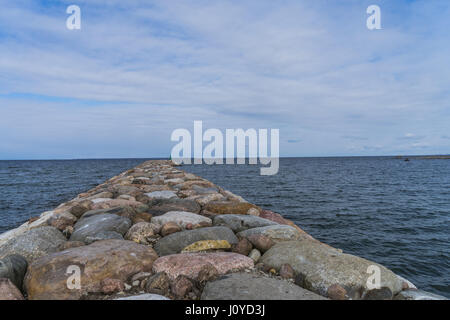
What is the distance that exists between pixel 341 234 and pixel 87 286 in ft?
34.7

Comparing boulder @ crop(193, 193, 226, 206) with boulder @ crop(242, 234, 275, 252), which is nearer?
boulder @ crop(242, 234, 275, 252)

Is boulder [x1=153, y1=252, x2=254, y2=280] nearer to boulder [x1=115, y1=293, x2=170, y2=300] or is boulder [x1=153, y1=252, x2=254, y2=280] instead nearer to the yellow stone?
the yellow stone

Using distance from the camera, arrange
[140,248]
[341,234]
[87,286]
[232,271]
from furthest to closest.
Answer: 1. [341,234]
2. [140,248]
3. [232,271]
4. [87,286]

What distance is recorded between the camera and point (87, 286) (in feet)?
8.53

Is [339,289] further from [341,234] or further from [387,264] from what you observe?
[341,234]

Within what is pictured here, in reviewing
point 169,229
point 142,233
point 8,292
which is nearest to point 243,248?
point 169,229

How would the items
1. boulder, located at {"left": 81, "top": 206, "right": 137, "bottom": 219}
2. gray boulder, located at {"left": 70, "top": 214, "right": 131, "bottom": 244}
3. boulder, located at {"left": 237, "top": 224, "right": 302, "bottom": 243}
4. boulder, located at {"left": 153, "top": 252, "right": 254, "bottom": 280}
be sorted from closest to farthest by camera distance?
boulder, located at {"left": 153, "top": 252, "right": 254, "bottom": 280} < gray boulder, located at {"left": 70, "top": 214, "right": 131, "bottom": 244} < boulder, located at {"left": 237, "top": 224, "right": 302, "bottom": 243} < boulder, located at {"left": 81, "top": 206, "right": 137, "bottom": 219}

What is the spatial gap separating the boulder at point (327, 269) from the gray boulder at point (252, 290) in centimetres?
32

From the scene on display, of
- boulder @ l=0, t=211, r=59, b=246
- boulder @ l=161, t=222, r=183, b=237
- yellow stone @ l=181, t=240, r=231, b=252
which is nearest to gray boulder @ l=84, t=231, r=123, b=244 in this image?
boulder @ l=161, t=222, r=183, b=237

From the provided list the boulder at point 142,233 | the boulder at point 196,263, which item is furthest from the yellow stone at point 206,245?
the boulder at point 142,233

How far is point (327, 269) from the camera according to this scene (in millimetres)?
2920

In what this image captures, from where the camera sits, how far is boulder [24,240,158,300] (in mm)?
2561

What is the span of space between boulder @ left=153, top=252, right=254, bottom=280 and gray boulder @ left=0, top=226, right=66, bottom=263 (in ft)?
5.53
